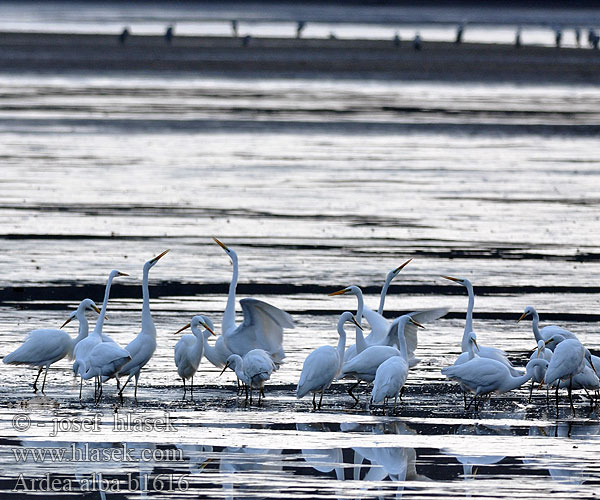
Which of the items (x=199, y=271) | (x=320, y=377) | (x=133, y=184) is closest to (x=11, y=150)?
(x=133, y=184)

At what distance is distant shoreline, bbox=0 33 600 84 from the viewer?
172ft

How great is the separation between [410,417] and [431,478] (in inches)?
77.6

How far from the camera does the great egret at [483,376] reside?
12102 mm

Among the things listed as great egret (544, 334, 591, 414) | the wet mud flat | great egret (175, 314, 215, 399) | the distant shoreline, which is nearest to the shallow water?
the wet mud flat

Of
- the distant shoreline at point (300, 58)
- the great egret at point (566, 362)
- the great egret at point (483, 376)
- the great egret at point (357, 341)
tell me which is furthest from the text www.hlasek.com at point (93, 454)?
the distant shoreline at point (300, 58)

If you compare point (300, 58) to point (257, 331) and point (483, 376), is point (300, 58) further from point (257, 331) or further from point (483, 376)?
point (483, 376)

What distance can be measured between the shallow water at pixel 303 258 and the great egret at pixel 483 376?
0.27m

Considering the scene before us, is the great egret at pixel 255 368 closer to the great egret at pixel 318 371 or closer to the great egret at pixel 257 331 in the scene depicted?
the great egret at pixel 318 371

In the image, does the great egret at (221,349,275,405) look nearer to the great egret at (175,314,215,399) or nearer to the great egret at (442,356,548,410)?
the great egret at (175,314,215,399)

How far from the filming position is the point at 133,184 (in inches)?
1013

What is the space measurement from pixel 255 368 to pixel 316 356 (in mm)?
580

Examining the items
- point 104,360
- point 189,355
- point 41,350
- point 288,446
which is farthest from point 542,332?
point 41,350

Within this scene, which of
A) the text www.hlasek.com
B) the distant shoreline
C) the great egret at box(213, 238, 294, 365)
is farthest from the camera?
the distant shoreline

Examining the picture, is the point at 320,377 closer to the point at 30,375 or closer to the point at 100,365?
the point at 100,365
